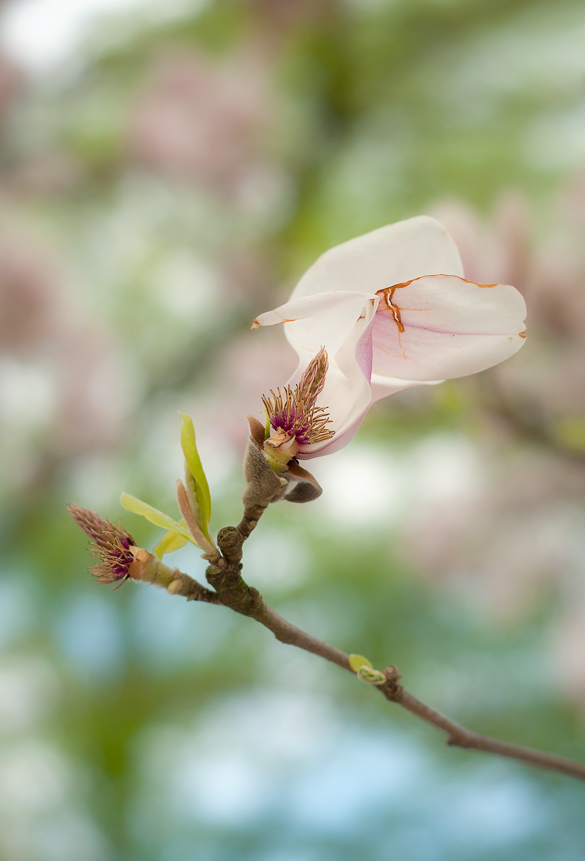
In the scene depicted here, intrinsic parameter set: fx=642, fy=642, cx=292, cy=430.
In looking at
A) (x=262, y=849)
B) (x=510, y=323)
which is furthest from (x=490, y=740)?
(x=262, y=849)

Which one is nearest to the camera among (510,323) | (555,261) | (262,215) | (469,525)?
(510,323)

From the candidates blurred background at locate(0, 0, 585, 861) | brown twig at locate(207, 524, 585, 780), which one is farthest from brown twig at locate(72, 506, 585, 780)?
blurred background at locate(0, 0, 585, 861)

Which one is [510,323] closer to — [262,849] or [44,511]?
[44,511]

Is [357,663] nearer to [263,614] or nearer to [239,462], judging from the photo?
[263,614]

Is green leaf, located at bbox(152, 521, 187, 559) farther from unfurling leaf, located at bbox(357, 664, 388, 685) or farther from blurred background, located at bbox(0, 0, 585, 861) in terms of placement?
blurred background, located at bbox(0, 0, 585, 861)

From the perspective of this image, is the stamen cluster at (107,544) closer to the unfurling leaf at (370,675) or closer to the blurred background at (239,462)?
the unfurling leaf at (370,675)

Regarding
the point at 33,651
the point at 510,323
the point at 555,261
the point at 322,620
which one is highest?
the point at 555,261

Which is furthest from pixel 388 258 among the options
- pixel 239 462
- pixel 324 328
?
pixel 239 462

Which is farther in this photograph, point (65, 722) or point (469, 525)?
point (65, 722)

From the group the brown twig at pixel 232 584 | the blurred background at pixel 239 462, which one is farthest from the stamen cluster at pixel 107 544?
the blurred background at pixel 239 462
